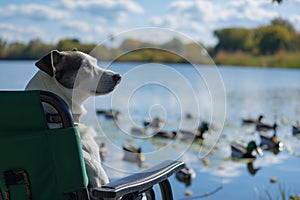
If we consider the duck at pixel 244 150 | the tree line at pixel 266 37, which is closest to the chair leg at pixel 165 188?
the duck at pixel 244 150

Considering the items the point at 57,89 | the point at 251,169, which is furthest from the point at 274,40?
the point at 57,89

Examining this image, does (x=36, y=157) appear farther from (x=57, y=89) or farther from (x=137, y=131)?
(x=137, y=131)

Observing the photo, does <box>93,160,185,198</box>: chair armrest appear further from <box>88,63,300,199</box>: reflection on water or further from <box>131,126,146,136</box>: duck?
<box>131,126,146,136</box>: duck

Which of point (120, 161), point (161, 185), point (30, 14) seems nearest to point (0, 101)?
point (161, 185)

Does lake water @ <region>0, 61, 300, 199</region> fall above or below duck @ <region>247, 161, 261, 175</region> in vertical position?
above

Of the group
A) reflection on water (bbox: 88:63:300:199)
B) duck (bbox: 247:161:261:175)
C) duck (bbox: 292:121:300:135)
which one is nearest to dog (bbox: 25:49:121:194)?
reflection on water (bbox: 88:63:300:199)

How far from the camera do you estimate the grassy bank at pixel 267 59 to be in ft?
77.5

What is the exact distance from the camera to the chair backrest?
1520 millimetres

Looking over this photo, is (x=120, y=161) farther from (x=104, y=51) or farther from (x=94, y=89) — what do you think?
(x=94, y=89)

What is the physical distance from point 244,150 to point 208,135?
6.59ft

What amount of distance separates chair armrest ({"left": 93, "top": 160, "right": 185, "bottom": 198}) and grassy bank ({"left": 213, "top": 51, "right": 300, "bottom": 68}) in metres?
21.1

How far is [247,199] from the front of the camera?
4.52 meters

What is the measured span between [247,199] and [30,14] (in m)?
12.6

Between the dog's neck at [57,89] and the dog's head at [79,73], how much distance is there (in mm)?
16
